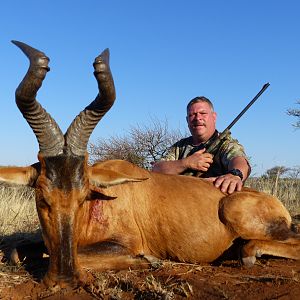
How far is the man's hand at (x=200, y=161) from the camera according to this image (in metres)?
7.66

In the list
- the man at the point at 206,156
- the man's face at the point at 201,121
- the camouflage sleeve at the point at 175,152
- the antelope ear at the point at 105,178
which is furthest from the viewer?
the camouflage sleeve at the point at 175,152

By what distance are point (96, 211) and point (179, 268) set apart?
1176mm

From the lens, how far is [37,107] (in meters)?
5.09

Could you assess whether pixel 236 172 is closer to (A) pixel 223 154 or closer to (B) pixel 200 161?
(B) pixel 200 161

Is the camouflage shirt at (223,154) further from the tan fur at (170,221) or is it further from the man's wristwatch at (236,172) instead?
the tan fur at (170,221)

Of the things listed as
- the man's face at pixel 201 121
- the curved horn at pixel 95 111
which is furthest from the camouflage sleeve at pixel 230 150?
the curved horn at pixel 95 111

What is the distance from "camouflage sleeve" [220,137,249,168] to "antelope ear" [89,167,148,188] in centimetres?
271

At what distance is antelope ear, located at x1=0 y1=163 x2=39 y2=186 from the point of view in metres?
5.11

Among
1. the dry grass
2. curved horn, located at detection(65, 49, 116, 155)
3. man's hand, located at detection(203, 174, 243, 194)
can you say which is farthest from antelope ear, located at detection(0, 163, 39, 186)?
the dry grass

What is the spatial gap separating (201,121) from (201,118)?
6 centimetres

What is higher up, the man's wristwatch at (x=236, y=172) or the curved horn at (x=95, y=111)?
the curved horn at (x=95, y=111)

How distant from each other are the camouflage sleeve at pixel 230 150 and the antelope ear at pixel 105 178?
2708 millimetres

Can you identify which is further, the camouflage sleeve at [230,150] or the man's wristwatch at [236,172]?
the camouflage sleeve at [230,150]

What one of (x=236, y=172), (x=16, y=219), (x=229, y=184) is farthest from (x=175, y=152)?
(x=16, y=219)
